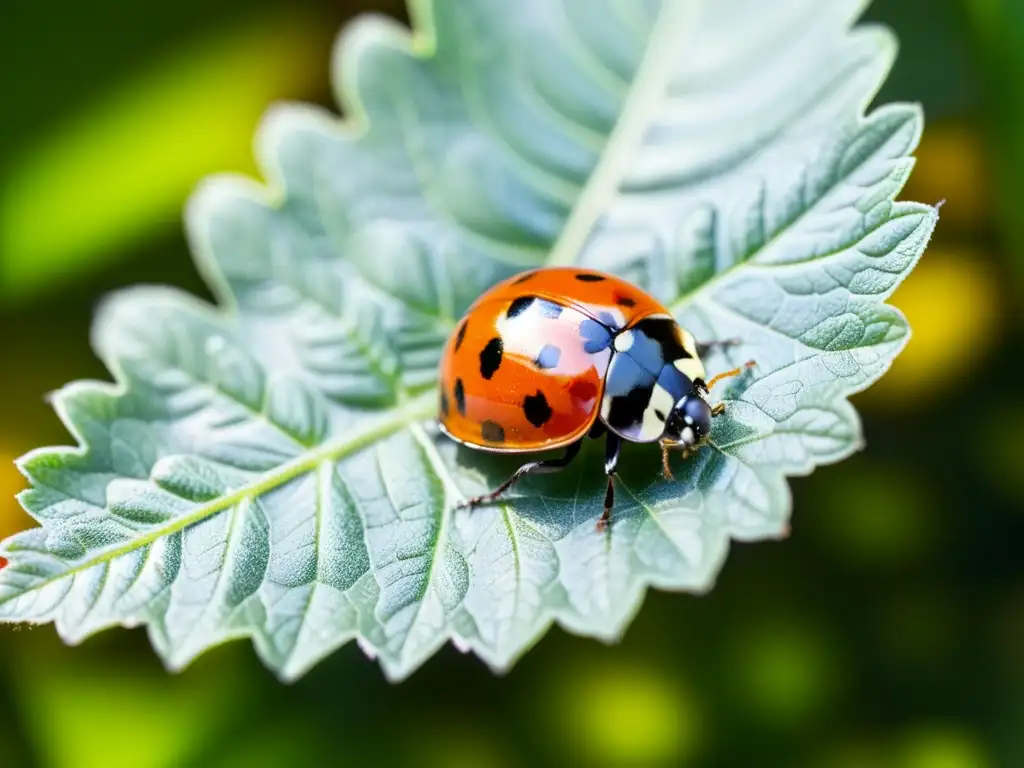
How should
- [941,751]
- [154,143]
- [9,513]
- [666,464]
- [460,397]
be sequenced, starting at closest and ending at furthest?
[666,464] < [460,397] < [9,513] < [941,751] < [154,143]

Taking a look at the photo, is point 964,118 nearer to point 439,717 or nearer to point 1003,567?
point 1003,567

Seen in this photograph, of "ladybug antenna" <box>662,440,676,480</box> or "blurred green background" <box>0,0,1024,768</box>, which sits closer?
"ladybug antenna" <box>662,440,676,480</box>

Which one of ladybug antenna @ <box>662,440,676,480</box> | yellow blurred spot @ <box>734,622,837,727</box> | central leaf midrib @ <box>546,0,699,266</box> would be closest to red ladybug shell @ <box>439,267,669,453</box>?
ladybug antenna @ <box>662,440,676,480</box>

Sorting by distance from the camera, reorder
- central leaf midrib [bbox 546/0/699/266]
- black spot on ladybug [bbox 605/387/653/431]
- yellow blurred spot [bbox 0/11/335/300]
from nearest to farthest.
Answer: black spot on ladybug [bbox 605/387/653/431], central leaf midrib [bbox 546/0/699/266], yellow blurred spot [bbox 0/11/335/300]

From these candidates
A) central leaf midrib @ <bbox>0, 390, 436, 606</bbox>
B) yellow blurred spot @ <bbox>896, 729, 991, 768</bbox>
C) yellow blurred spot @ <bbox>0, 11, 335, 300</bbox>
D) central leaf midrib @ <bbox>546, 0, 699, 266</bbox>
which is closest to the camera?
central leaf midrib @ <bbox>0, 390, 436, 606</bbox>

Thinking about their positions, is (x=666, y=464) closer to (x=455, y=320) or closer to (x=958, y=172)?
(x=455, y=320)

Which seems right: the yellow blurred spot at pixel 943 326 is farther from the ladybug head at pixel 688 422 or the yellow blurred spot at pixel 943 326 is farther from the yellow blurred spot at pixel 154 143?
the yellow blurred spot at pixel 154 143

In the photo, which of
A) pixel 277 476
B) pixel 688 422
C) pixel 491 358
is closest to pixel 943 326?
pixel 688 422

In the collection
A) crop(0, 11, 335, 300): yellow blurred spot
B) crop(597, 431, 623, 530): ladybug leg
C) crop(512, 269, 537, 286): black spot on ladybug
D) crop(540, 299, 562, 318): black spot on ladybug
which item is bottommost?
crop(597, 431, 623, 530): ladybug leg

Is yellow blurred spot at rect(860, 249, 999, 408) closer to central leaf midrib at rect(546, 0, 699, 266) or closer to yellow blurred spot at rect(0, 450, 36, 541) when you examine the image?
central leaf midrib at rect(546, 0, 699, 266)
